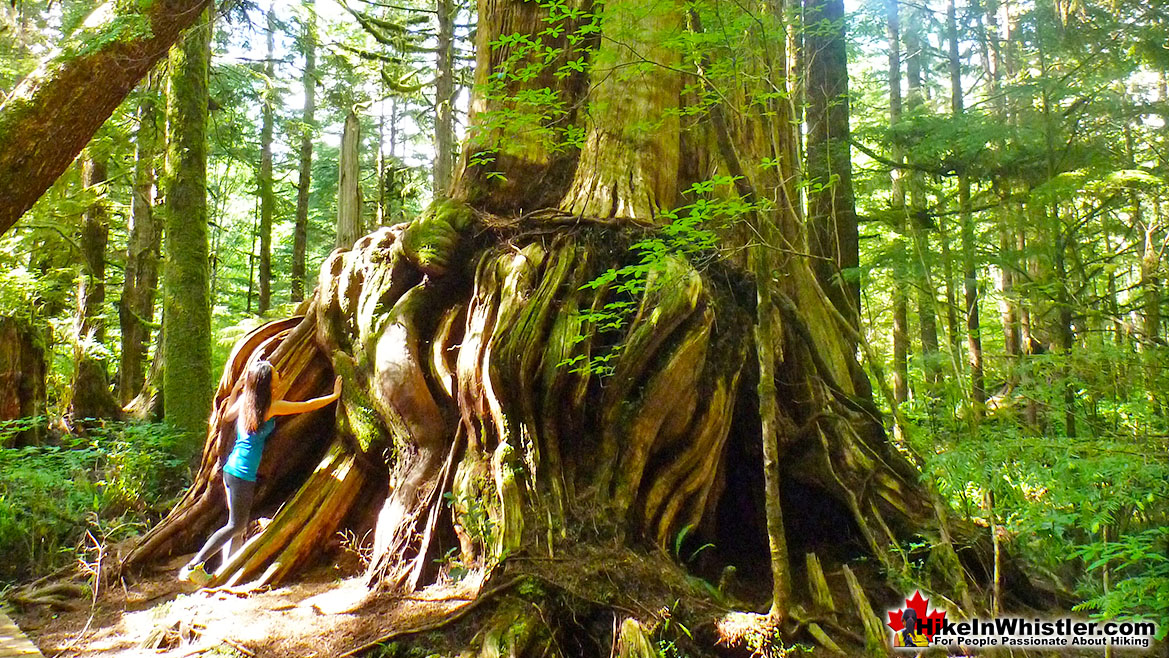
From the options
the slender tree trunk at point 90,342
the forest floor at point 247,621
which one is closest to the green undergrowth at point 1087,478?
the forest floor at point 247,621

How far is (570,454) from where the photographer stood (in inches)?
175

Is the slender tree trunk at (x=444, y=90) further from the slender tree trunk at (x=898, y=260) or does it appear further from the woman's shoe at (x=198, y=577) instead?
the woman's shoe at (x=198, y=577)

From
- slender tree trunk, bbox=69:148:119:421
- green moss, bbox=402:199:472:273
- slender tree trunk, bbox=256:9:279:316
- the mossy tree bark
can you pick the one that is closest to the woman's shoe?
the mossy tree bark

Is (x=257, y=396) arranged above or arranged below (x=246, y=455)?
above

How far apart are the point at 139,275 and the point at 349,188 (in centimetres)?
498

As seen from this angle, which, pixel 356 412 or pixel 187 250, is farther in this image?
pixel 187 250

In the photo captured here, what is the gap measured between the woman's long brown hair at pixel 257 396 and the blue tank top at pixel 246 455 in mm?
51

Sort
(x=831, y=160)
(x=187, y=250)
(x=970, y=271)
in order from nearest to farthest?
(x=831, y=160)
(x=970, y=271)
(x=187, y=250)

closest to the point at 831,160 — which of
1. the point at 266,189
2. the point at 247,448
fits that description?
the point at 247,448

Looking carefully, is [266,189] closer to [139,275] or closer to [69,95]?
[139,275]

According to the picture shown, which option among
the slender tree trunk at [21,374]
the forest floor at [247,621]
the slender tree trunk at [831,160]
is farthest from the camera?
the slender tree trunk at [21,374]

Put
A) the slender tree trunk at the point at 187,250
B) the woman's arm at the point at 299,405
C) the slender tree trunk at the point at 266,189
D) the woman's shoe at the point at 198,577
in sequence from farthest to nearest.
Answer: the slender tree trunk at the point at 266,189 < the slender tree trunk at the point at 187,250 < the woman's arm at the point at 299,405 < the woman's shoe at the point at 198,577

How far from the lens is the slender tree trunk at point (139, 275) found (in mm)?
10477

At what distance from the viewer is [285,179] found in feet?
70.9
